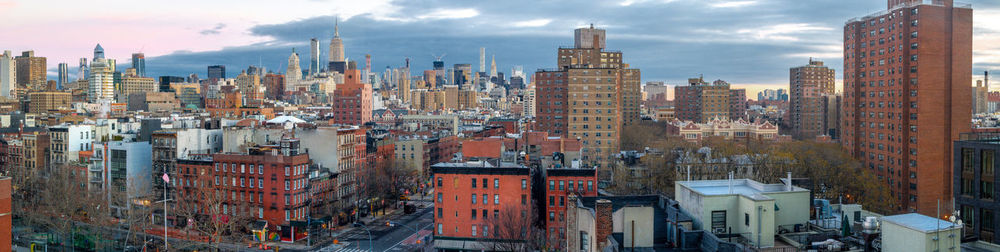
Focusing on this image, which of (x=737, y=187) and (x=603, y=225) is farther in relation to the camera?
(x=737, y=187)

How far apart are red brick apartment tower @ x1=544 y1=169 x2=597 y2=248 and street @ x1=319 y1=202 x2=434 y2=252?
1845 cm

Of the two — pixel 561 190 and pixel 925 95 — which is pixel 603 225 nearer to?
pixel 561 190

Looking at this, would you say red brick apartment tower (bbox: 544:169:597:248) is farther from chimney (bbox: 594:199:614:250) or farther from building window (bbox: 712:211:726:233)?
chimney (bbox: 594:199:614:250)

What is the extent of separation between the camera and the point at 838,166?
103625 millimetres

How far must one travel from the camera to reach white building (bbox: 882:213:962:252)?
92.4 ft

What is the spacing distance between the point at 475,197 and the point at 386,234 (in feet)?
62.4

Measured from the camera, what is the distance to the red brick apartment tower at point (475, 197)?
76125 mm

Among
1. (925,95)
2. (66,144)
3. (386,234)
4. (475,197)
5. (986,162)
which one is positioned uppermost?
(925,95)

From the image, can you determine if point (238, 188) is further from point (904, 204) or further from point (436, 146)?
point (904, 204)

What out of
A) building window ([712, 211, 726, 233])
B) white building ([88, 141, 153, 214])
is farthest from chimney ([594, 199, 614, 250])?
white building ([88, 141, 153, 214])

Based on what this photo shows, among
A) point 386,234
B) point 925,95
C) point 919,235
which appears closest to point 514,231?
point 386,234

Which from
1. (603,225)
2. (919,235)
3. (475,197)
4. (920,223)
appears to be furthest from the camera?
(475,197)

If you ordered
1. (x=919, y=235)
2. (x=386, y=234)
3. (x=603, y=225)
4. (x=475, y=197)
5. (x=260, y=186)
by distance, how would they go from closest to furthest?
(x=919, y=235) < (x=603, y=225) < (x=475, y=197) < (x=260, y=186) < (x=386, y=234)

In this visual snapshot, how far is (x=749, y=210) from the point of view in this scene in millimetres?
33875
